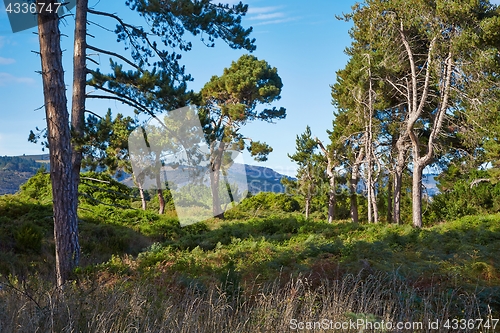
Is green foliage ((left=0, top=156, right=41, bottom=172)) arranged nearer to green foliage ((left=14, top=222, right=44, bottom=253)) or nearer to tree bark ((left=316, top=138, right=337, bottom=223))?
tree bark ((left=316, top=138, right=337, bottom=223))

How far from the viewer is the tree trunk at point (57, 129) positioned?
8.18m

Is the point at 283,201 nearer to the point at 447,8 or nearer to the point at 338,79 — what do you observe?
the point at 338,79

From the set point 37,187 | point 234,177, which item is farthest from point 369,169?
point 37,187

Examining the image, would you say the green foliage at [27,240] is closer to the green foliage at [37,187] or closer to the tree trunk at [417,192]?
the green foliage at [37,187]

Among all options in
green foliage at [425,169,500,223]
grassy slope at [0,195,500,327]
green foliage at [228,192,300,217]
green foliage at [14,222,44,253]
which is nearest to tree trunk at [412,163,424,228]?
grassy slope at [0,195,500,327]

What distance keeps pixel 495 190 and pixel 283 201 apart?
64.2 feet

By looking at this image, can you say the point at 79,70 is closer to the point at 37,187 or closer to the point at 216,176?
the point at 37,187

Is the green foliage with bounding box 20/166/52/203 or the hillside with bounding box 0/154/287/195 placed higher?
the hillside with bounding box 0/154/287/195

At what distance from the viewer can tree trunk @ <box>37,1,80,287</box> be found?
8180 millimetres

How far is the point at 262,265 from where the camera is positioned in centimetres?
868

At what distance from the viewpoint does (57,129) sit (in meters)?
8.20

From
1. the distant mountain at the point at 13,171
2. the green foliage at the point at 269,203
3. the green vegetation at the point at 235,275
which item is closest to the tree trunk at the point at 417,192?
the green vegetation at the point at 235,275

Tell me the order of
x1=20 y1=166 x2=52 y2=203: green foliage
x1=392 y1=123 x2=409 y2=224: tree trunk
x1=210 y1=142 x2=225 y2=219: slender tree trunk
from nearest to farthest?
x1=392 y1=123 x2=409 y2=224: tree trunk → x1=20 y1=166 x2=52 y2=203: green foliage → x1=210 y1=142 x2=225 y2=219: slender tree trunk

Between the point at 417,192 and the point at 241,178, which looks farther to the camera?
the point at 241,178
